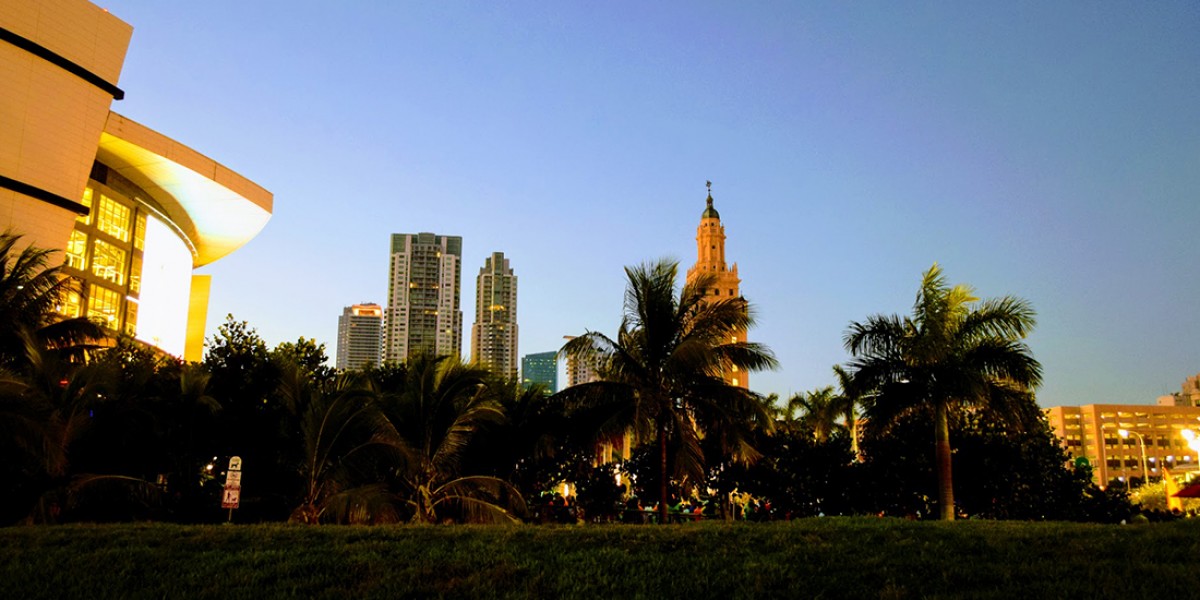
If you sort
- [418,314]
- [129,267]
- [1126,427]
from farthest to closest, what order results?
[418,314], [1126,427], [129,267]

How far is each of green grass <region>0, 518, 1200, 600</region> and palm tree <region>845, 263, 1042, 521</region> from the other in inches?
312

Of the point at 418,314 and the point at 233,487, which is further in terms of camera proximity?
the point at 418,314

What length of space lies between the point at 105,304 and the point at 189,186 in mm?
9443

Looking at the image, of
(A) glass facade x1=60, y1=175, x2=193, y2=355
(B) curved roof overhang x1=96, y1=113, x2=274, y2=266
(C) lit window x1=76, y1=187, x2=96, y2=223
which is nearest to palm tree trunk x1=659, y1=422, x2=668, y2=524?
(A) glass facade x1=60, y1=175, x2=193, y2=355

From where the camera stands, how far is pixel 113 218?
176 ft

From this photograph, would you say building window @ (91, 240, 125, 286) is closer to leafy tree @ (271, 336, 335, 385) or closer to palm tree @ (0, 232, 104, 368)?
leafy tree @ (271, 336, 335, 385)

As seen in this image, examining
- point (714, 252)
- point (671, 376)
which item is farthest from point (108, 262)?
point (714, 252)

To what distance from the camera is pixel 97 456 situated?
18.2 m

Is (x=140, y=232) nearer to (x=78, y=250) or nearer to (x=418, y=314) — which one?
(x=78, y=250)

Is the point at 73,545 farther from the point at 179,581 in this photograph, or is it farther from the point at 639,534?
the point at 639,534

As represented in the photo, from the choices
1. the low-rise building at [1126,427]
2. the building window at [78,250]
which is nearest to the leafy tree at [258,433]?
the building window at [78,250]

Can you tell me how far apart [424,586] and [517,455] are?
14246 millimetres

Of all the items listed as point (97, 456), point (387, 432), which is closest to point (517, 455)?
point (387, 432)

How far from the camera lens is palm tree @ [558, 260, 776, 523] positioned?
20.8 m
